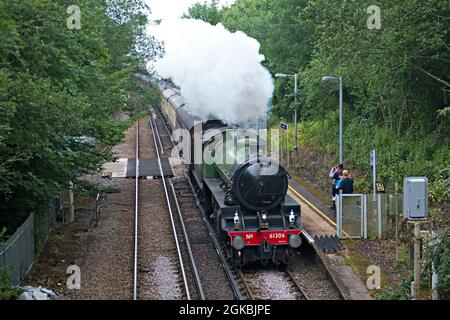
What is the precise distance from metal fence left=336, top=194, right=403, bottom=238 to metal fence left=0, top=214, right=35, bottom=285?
24.1 feet

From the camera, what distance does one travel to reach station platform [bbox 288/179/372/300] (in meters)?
13.2

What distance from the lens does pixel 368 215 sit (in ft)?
55.1

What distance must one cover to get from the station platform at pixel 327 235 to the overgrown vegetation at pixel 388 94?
943 millimetres

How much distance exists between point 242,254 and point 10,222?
5261 mm

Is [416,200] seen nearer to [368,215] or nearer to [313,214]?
[368,215]

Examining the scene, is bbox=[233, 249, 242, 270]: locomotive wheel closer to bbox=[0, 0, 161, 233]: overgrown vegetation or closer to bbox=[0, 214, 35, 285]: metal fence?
bbox=[0, 0, 161, 233]: overgrown vegetation

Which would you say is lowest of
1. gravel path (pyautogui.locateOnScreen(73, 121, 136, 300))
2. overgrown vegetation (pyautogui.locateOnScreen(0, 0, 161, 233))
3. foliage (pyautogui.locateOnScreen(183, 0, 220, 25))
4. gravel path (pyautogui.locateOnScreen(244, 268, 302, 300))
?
gravel path (pyautogui.locateOnScreen(244, 268, 302, 300))

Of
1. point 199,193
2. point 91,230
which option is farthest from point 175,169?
point 91,230

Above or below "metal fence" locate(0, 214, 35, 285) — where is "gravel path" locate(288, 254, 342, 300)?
below

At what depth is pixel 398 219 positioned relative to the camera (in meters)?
16.6

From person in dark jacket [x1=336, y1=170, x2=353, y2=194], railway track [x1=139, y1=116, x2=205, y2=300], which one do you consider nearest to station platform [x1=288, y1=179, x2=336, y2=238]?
person in dark jacket [x1=336, y1=170, x2=353, y2=194]

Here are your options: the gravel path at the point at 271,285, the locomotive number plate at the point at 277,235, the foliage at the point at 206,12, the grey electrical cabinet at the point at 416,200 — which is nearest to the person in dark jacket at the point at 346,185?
the locomotive number plate at the point at 277,235

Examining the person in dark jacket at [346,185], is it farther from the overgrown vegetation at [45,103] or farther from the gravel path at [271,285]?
the overgrown vegetation at [45,103]
